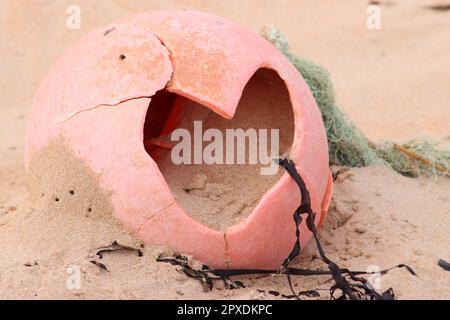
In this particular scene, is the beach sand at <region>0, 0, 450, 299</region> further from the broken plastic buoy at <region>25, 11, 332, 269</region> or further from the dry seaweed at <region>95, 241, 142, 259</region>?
the broken plastic buoy at <region>25, 11, 332, 269</region>

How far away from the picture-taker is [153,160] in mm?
2863

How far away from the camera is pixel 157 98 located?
139 inches

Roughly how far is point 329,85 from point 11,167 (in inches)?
77.0

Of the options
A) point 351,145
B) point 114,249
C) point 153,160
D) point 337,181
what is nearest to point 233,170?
point 153,160

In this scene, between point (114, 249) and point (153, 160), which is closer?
point (114, 249)

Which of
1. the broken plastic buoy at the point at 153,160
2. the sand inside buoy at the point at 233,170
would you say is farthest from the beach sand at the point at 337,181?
the sand inside buoy at the point at 233,170

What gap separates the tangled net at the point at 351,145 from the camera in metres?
4.00

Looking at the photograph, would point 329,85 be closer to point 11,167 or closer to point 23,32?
point 11,167

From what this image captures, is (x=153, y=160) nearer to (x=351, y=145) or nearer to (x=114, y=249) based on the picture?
(x=114, y=249)

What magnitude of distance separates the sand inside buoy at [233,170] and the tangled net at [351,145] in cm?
73

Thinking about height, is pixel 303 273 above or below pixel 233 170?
below

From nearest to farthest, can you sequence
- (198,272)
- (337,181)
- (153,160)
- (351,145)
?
(198,272), (153,160), (337,181), (351,145)

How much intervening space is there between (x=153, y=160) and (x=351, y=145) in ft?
4.98

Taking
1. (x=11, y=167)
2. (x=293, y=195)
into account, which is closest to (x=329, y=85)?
(x=293, y=195)
